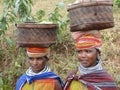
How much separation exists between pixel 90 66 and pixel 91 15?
487mm

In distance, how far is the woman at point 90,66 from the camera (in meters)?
3.45

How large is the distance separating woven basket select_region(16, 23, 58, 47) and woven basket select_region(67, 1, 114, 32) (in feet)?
0.98

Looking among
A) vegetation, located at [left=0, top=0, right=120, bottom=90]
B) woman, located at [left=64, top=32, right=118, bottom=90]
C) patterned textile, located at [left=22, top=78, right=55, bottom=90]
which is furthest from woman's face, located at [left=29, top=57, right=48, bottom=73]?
vegetation, located at [left=0, top=0, right=120, bottom=90]

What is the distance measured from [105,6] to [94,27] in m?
0.22

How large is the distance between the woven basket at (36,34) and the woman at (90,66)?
27 centimetres

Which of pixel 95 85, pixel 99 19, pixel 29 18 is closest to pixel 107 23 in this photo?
pixel 99 19

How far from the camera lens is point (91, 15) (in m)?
3.36

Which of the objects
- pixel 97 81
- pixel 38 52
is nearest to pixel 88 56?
pixel 97 81

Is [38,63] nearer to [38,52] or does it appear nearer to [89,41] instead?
[38,52]

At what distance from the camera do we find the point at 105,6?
339cm

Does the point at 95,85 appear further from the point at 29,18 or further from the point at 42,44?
the point at 29,18

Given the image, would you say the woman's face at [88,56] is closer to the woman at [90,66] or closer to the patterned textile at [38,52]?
the woman at [90,66]

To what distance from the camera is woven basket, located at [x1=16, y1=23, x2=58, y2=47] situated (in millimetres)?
3572

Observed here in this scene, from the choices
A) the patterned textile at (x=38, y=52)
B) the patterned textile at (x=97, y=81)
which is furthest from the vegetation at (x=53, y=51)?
the patterned textile at (x=97, y=81)
